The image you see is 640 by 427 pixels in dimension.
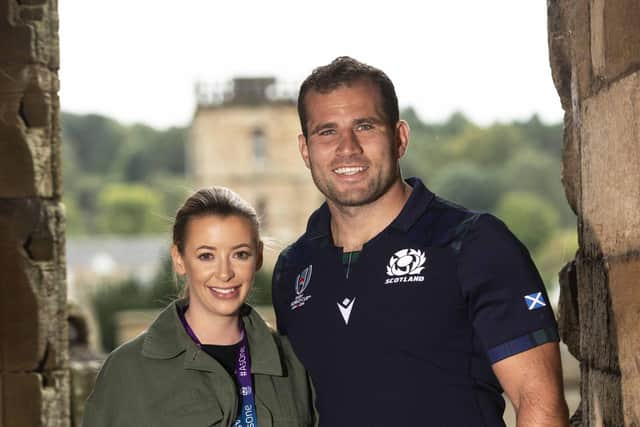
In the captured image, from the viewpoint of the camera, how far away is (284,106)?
60.1 m

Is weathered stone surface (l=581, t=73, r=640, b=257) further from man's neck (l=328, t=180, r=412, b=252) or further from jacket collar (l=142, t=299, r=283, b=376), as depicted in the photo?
jacket collar (l=142, t=299, r=283, b=376)

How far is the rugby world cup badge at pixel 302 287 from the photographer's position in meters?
2.89

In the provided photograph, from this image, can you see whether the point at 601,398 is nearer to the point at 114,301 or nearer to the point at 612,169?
the point at 612,169

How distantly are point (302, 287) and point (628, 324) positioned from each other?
39.6 inches

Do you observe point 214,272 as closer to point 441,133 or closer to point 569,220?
point 569,220

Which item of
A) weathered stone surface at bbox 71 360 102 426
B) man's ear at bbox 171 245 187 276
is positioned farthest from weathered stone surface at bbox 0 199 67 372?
weathered stone surface at bbox 71 360 102 426

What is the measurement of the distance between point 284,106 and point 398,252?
57.7 meters

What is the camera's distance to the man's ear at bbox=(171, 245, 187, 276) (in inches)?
115

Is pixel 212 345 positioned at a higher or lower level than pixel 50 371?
higher

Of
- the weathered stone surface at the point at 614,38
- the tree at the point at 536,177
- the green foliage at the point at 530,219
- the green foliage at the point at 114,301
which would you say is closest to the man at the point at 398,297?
the weathered stone surface at the point at 614,38

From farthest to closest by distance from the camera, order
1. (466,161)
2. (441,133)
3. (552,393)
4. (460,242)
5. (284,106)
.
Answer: (441,133) < (466,161) < (284,106) < (460,242) < (552,393)

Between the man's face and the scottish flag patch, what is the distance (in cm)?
50

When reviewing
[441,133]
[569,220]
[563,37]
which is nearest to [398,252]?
[563,37]

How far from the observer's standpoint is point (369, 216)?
2818 millimetres
